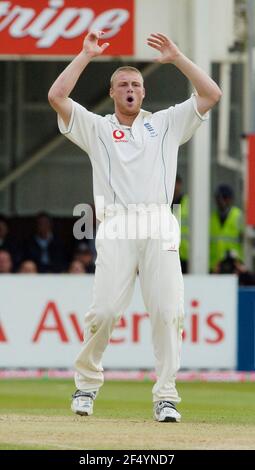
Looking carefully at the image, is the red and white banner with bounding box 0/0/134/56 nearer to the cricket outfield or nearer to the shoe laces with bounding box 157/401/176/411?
the cricket outfield

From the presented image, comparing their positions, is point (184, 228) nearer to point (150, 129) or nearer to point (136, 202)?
point (150, 129)

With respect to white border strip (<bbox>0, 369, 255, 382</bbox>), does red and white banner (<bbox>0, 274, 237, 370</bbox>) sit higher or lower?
higher

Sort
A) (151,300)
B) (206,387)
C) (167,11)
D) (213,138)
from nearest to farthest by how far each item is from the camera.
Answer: (151,300)
(206,387)
(167,11)
(213,138)

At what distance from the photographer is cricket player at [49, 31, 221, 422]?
8.54 metres

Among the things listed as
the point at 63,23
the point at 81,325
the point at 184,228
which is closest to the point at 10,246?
the point at 184,228

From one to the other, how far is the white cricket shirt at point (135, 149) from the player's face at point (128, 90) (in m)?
0.13

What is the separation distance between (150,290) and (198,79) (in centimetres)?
131

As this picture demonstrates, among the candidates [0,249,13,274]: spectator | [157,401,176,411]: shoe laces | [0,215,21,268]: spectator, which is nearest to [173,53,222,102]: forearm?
[157,401,176,411]: shoe laces

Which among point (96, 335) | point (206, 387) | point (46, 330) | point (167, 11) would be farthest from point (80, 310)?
point (96, 335)

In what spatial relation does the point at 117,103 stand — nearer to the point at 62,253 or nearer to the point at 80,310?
the point at 80,310

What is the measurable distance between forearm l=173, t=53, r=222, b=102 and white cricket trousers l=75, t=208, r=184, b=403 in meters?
0.77

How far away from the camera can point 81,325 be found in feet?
46.4

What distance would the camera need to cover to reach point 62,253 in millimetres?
16594

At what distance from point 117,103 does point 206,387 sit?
533 centimetres
